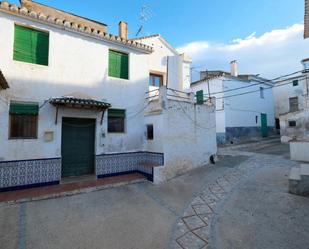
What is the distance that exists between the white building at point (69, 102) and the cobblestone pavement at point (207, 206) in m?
2.22

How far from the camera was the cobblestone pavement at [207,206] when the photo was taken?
14.3 feet

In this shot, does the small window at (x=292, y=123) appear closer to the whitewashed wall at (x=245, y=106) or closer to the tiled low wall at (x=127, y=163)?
the whitewashed wall at (x=245, y=106)

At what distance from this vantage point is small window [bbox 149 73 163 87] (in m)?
11.7

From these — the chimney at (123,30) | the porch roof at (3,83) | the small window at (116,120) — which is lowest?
the small window at (116,120)

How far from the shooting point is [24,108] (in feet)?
24.3

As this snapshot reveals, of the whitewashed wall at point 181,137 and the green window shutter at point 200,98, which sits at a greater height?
the green window shutter at point 200,98

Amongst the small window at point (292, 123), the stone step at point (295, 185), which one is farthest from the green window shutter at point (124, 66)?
the small window at point (292, 123)

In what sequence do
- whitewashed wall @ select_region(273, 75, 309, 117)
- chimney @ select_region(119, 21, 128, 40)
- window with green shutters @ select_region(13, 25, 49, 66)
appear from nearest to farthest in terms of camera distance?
1. window with green shutters @ select_region(13, 25, 49, 66)
2. chimney @ select_region(119, 21, 128, 40)
3. whitewashed wall @ select_region(273, 75, 309, 117)

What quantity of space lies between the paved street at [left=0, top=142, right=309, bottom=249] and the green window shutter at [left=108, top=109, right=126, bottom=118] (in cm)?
359

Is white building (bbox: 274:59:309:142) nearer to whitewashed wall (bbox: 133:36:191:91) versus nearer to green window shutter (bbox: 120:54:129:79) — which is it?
whitewashed wall (bbox: 133:36:191:91)

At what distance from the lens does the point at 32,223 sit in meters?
4.93

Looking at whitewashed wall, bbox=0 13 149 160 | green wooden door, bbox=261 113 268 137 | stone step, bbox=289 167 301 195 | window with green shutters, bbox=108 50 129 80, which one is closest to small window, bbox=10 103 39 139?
whitewashed wall, bbox=0 13 149 160

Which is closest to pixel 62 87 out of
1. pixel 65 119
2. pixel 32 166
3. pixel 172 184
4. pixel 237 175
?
pixel 65 119

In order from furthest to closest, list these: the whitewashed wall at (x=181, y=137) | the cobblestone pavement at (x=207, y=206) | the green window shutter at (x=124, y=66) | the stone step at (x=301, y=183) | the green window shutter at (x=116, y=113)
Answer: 1. the green window shutter at (x=124, y=66)
2. the green window shutter at (x=116, y=113)
3. the whitewashed wall at (x=181, y=137)
4. the stone step at (x=301, y=183)
5. the cobblestone pavement at (x=207, y=206)
